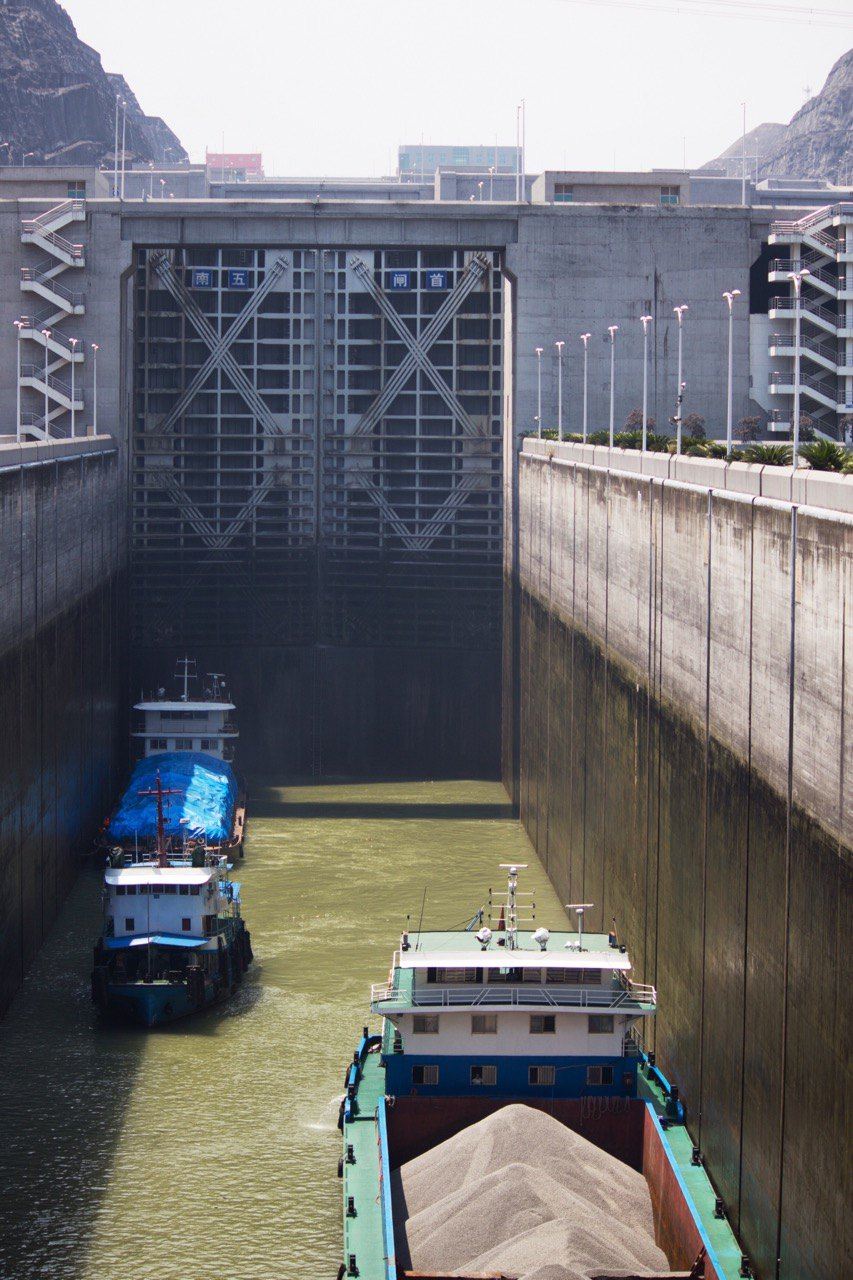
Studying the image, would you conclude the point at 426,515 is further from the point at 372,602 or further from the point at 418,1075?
the point at 418,1075

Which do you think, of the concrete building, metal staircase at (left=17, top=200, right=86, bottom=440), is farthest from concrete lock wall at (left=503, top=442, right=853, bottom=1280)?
the concrete building

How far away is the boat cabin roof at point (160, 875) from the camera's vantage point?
98.9ft

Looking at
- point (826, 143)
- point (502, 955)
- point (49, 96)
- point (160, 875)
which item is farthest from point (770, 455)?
point (826, 143)

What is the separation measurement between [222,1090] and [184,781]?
13.9 m

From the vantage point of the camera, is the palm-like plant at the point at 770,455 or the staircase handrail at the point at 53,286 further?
the staircase handrail at the point at 53,286

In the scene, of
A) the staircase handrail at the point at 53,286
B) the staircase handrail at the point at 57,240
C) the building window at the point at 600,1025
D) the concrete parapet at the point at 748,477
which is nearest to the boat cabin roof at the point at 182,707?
the staircase handrail at the point at 53,286

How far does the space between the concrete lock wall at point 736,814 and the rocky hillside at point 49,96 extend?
112 m

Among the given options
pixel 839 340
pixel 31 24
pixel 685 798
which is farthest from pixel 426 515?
pixel 31 24

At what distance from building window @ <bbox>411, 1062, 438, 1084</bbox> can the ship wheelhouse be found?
12 millimetres

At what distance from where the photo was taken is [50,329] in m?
47.5

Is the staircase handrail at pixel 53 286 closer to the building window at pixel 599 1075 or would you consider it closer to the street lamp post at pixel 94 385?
the street lamp post at pixel 94 385

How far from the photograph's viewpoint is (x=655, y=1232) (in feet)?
66.1

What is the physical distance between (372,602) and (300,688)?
3123 mm

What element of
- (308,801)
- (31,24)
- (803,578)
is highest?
(31,24)
